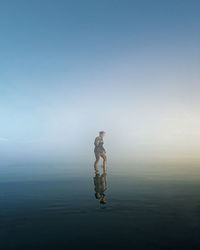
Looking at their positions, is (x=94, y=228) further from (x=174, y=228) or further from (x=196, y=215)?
(x=196, y=215)

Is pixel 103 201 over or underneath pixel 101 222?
over

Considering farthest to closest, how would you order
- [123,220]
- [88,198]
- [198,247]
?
[88,198] < [123,220] < [198,247]

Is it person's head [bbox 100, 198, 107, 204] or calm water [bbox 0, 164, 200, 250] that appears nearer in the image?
calm water [bbox 0, 164, 200, 250]

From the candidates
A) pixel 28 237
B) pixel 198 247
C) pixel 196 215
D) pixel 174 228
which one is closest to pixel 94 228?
pixel 28 237

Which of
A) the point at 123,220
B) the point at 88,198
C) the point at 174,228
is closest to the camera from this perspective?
the point at 174,228

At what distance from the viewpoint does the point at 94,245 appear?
536cm

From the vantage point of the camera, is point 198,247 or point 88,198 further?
point 88,198

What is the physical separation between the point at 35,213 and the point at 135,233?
408cm

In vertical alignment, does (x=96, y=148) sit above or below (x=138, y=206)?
above

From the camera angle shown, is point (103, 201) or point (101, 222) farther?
point (103, 201)

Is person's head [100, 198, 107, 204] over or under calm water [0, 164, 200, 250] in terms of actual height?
over

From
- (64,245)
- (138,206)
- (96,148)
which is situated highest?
(96,148)

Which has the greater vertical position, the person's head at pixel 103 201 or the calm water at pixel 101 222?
the person's head at pixel 103 201

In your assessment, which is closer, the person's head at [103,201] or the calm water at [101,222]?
the calm water at [101,222]
